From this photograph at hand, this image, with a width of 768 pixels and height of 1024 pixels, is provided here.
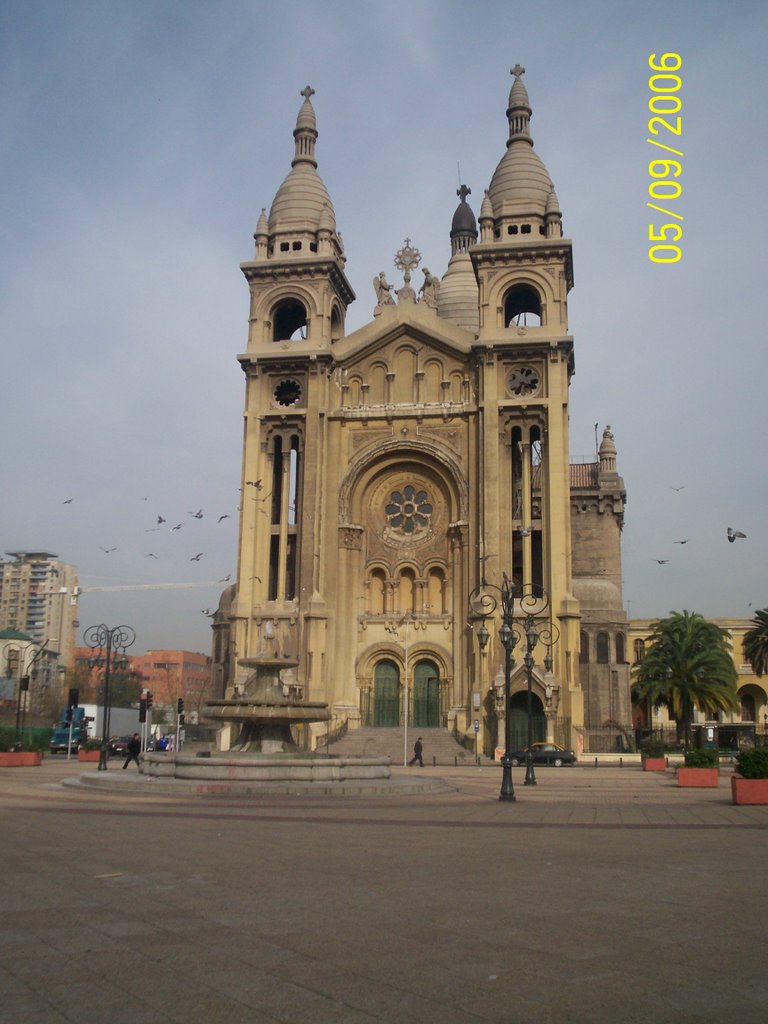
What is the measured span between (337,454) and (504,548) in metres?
10.5

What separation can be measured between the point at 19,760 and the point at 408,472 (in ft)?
83.9

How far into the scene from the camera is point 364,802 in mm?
22312

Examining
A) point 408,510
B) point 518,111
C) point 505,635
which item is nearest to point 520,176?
point 518,111

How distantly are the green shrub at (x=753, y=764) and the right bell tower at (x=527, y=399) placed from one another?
78.7 feet

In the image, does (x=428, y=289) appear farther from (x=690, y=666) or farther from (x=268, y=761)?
(x=268, y=761)

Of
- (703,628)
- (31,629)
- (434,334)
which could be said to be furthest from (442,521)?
(31,629)

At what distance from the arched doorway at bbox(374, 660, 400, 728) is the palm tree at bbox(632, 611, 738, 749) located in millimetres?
13913

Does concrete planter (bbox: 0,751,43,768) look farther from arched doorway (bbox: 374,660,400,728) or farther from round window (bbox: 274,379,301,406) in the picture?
round window (bbox: 274,379,301,406)

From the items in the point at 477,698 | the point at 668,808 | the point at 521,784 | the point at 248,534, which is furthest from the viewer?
the point at 248,534

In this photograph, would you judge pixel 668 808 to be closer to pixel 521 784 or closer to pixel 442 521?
pixel 521 784

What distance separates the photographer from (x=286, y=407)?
2122 inches

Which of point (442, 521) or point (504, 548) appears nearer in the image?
point (504, 548)

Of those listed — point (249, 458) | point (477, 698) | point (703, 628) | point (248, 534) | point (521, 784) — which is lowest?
point (521, 784)

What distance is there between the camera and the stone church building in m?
49.6
